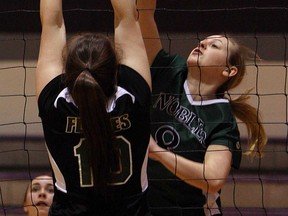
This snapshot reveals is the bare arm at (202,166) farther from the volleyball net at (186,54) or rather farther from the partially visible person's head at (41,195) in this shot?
the volleyball net at (186,54)

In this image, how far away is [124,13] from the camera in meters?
1.55

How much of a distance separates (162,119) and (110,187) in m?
0.59

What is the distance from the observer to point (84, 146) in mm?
1463

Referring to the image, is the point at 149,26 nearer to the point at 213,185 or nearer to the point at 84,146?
the point at 213,185

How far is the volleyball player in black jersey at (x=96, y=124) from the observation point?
144 cm

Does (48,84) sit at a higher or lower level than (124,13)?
lower

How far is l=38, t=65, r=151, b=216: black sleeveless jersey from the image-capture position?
146 cm

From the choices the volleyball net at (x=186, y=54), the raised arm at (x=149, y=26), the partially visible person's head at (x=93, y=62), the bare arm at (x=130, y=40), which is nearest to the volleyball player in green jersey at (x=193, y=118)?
the raised arm at (x=149, y=26)

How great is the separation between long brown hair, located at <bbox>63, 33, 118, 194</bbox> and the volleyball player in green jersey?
516 mm

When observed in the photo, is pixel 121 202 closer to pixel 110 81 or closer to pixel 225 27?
pixel 110 81

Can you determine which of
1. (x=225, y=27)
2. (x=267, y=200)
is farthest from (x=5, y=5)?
(x=267, y=200)

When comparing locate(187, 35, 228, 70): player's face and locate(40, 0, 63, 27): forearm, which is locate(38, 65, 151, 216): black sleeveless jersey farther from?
locate(187, 35, 228, 70): player's face

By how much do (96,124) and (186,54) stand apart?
177cm

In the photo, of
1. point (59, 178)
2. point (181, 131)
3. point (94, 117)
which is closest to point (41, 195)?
point (181, 131)
